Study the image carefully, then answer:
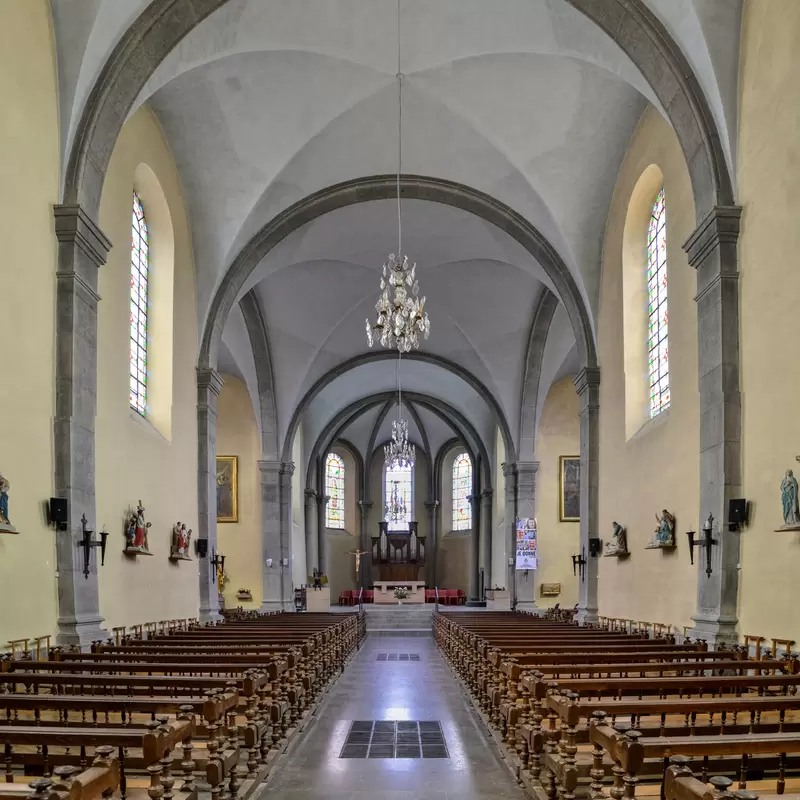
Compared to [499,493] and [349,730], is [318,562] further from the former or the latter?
[349,730]

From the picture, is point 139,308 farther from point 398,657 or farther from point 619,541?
point 619,541

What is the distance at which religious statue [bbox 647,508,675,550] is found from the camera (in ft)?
40.2

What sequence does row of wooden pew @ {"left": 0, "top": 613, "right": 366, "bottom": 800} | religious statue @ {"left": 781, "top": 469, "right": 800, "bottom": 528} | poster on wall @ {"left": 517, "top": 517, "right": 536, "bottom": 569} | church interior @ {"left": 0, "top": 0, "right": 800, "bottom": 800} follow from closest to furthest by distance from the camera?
row of wooden pew @ {"left": 0, "top": 613, "right": 366, "bottom": 800} < church interior @ {"left": 0, "top": 0, "right": 800, "bottom": 800} < religious statue @ {"left": 781, "top": 469, "right": 800, "bottom": 528} < poster on wall @ {"left": 517, "top": 517, "right": 536, "bottom": 569}

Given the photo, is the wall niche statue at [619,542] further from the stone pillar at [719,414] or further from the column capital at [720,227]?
the column capital at [720,227]

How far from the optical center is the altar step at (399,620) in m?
25.8

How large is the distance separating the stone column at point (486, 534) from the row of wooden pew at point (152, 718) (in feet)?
76.4

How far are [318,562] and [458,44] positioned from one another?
85.1ft

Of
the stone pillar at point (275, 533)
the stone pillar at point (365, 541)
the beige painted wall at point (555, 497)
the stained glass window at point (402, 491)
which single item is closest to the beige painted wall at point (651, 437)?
the beige painted wall at point (555, 497)

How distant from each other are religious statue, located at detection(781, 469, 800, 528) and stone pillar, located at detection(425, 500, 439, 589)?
30765 mm

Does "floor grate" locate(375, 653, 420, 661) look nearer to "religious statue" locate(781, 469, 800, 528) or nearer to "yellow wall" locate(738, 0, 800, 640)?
"yellow wall" locate(738, 0, 800, 640)

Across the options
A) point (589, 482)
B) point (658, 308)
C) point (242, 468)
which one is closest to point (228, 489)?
point (242, 468)

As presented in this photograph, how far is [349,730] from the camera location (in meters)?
8.77

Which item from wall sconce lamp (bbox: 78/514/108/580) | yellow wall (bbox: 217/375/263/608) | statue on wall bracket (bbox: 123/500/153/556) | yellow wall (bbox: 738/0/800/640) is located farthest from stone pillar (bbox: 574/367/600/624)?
yellow wall (bbox: 217/375/263/608)

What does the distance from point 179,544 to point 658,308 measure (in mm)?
9383
